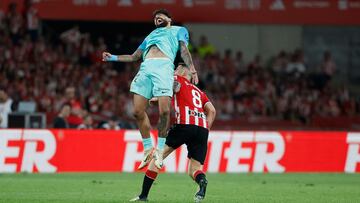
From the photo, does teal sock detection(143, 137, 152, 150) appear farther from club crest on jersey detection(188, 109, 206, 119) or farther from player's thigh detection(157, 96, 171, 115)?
club crest on jersey detection(188, 109, 206, 119)

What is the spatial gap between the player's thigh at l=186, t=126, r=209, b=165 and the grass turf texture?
0.75m

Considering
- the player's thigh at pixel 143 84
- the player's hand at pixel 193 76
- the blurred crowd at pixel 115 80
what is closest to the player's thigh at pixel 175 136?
the player's hand at pixel 193 76

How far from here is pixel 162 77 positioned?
1321 centimetres

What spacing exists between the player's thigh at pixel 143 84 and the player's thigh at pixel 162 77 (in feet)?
0.37

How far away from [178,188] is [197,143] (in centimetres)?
376

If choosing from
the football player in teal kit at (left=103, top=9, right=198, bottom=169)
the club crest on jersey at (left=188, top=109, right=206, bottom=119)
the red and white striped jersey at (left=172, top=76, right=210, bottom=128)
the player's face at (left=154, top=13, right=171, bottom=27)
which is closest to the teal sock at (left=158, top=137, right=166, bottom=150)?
the football player in teal kit at (left=103, top=9, right=198, bottom=169)

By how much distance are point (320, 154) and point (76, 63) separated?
30.5 ft

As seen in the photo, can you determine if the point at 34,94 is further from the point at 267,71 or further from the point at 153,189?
the point at 153,189

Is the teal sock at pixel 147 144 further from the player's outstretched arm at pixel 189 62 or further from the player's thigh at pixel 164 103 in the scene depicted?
the player's outstretched arm at pixel 189 62

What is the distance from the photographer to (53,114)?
1052 inches

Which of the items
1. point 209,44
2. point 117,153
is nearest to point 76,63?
point 209,44

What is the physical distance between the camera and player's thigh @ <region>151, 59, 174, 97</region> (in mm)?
13203

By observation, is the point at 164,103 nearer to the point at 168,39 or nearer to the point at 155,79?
the point at 155,79

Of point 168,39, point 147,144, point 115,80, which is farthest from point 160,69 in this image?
point 115,80
